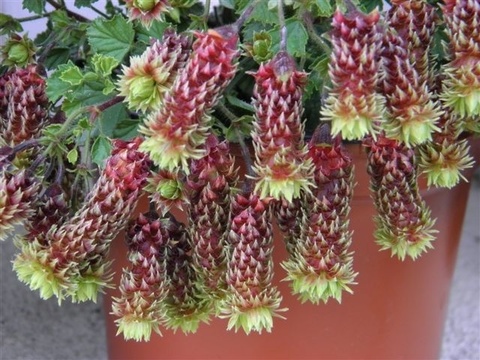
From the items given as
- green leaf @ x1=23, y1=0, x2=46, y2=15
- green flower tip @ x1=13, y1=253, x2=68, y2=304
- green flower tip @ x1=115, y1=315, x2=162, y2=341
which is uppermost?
green leaf @ x1=23, y1=0, x2=46, y2=15

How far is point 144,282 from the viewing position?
718 mm

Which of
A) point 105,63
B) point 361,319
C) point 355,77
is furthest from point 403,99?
point 361,319

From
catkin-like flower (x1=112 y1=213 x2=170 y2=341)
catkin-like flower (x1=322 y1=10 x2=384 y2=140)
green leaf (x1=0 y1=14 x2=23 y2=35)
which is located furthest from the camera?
green leaf (x1=0 y1=14 x2=23 y2=35)

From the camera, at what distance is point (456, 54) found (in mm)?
665

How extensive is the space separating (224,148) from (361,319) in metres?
0.43

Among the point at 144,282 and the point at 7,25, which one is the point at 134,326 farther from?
the point at 7,25

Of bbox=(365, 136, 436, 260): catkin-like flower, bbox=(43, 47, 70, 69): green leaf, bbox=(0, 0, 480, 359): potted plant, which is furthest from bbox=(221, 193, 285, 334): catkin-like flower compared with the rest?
bbox=(43, 47, 70, 69): green leaf

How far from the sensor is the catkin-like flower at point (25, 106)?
777mm

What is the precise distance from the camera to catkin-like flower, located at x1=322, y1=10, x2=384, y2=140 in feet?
2.00

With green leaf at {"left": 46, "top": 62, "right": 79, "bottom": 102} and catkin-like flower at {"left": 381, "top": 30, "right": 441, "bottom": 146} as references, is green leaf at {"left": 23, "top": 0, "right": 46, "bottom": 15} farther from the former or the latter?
catkin-like flower at {"left": 381, "top": 30, "right": 441, "bottom": 146}

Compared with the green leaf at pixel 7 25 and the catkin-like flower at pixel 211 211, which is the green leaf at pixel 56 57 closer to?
the green leaf at pixel 7 25

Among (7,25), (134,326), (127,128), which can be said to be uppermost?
(7,25)

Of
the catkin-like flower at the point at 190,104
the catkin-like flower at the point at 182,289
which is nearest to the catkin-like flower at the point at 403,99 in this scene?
the catkin-like flower at the point at 190,104

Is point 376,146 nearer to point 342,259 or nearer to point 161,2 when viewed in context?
point 342,259
